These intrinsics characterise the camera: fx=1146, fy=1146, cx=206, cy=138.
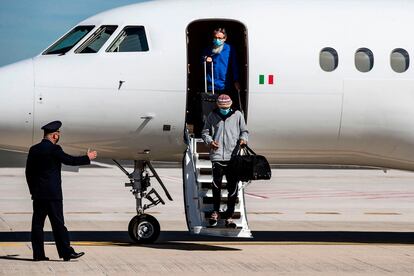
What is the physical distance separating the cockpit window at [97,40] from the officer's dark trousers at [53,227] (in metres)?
3.07

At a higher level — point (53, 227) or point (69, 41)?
point (69, 41)

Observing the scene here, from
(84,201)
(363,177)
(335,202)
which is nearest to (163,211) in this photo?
(84,201)

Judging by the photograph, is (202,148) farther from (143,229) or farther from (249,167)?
(143,229)

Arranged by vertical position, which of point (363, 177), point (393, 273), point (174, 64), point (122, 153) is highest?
point (174, 64)

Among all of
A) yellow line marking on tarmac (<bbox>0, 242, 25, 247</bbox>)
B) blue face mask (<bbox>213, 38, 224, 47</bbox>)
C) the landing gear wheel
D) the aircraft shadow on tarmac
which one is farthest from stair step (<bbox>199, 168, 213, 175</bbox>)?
yellow line marking on tarmac (<bbox>0, 242, 25, 247</bbox>)

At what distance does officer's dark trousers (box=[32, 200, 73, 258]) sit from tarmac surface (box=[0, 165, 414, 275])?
23 cm

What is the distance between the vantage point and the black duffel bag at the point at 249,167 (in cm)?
1866

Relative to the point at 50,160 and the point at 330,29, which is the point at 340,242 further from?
the point at 50,160

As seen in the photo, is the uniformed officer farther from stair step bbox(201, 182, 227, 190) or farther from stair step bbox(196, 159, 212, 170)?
stair step bbox(201, 182, 227, 190)

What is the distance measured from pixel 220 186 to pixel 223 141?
29.8 inches

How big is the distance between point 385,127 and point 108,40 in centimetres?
501

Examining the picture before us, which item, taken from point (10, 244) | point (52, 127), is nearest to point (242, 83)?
point (52, 127)

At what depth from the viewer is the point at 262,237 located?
893 inches

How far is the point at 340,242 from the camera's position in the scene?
21516 millimetres
